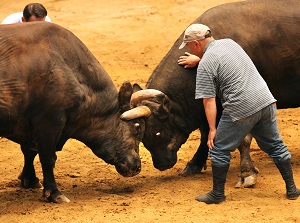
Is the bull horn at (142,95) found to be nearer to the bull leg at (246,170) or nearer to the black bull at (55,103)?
the black bull at (55,103)

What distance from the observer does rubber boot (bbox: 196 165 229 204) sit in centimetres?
1092

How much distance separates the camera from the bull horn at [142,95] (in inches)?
472

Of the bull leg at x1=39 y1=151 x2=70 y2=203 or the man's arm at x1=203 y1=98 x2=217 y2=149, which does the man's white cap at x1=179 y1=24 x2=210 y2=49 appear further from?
the bull leg at x1=39 y1=151 x2=70 y2=203

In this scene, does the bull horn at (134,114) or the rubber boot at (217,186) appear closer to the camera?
the rubber boot at (217,186)

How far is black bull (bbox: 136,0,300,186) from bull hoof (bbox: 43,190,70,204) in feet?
5.44

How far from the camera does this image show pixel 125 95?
39.2ft

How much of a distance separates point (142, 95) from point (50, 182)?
1.73 metres

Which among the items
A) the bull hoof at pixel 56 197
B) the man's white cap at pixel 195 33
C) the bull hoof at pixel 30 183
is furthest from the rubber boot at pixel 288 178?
the bull hoof at pixel 30 183

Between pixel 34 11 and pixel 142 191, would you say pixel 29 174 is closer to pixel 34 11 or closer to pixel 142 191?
pixel 142 191

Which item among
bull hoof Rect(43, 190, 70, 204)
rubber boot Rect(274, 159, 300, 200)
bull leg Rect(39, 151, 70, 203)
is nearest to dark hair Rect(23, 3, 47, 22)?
bull leg Rect(39, 151, 70, 203)

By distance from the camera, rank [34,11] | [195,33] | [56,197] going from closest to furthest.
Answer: [195,33] → [56,197] → [34,11]

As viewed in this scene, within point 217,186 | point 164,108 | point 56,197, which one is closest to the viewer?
point 217,186

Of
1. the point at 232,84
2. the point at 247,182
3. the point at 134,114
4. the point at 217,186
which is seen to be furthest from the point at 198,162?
the point at 232,84

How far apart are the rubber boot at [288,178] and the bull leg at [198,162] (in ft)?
6.86
